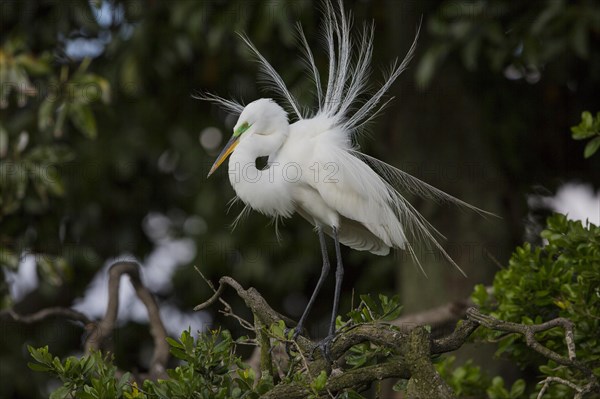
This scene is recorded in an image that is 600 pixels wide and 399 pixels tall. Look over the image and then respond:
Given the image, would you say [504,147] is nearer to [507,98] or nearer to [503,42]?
[507,98]

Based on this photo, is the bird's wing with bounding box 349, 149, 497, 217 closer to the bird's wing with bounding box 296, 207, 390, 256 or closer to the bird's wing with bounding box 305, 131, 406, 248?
the bird's wing with bounding box 305, 131, 406, 248

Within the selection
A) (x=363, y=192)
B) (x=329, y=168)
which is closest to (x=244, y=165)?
(x=329, y=168)

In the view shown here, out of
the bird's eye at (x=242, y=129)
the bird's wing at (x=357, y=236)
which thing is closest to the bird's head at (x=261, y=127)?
the bird's eye at (x=242, y=129)

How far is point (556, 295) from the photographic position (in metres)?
2.74

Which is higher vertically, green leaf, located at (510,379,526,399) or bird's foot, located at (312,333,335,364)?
bird's foot, located at (312,333,335,364)

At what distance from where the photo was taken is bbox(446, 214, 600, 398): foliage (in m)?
2.58

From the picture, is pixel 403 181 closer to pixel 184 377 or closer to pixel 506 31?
pixel 184 377

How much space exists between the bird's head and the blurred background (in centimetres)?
134

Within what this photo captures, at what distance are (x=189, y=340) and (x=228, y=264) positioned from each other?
12.3ft

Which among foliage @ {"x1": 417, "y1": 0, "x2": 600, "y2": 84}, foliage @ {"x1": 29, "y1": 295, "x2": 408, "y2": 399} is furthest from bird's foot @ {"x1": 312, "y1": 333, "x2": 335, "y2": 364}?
foliage @ {"x1": 417, "y1": 0, "x2": 600, "y2": 84}

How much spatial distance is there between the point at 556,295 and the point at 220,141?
3.38 metres

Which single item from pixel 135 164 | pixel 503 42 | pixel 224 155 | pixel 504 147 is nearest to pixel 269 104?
pixel 224 155

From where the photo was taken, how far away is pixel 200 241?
5816 millimetres

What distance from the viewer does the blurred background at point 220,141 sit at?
458 centimetres
